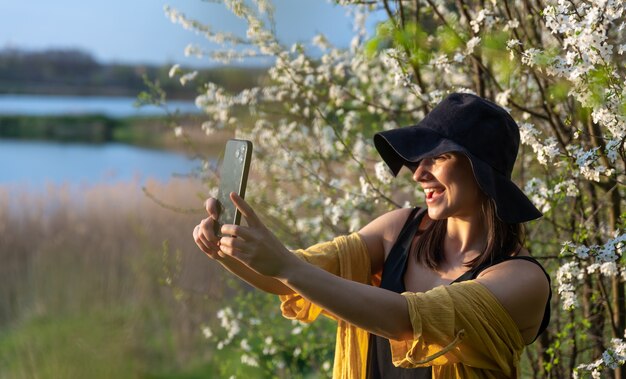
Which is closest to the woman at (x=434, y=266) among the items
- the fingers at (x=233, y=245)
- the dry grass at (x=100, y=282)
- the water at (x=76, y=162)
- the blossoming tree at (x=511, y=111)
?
the fingers at (x=233, y=245)

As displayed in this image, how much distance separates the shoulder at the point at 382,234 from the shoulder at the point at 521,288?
31cm

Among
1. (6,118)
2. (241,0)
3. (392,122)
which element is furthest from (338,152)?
(6,118)

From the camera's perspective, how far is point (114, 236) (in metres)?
6.82

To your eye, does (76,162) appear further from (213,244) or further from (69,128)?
(213,244)

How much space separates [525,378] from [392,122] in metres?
1.24

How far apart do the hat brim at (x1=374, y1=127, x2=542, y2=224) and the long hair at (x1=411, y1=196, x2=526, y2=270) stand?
53 millimetres

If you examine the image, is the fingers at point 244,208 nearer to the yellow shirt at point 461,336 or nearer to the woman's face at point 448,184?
the yellow shirt at point 461,336

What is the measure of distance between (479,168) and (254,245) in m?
0.53

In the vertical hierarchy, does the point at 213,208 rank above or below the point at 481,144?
below

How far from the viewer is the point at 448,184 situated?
1.82 m

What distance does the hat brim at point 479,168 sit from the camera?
176cm

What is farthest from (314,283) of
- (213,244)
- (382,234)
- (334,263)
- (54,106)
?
(54,106)

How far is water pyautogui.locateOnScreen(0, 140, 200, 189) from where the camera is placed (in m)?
8.70

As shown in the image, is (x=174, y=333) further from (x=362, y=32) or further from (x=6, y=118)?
(x=6, y=118)
